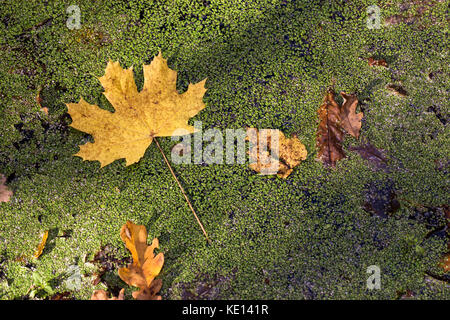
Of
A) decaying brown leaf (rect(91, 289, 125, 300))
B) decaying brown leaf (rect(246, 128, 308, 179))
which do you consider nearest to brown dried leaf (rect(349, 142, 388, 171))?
decaying brown leaf (rect(246, 128, 308, 179))

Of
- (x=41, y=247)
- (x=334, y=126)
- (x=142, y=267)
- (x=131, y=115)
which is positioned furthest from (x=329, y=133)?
(x=41, y=247)

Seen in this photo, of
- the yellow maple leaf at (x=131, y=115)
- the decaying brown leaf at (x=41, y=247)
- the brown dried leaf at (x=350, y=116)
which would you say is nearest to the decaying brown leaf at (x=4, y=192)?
the decaying brown leaf at (x=41, y=247)

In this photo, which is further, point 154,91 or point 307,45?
point 307,45

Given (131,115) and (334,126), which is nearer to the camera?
(131,115)

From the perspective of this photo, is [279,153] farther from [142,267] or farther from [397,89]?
[142,267]

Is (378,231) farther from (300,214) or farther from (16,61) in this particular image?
(16,61)

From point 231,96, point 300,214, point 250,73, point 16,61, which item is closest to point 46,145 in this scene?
point 16,61
